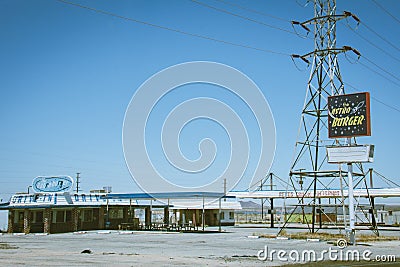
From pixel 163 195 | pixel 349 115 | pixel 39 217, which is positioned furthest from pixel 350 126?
pixel 39 217

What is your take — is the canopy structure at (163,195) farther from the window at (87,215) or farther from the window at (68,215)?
the window at (68,215)

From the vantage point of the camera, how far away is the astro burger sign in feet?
102

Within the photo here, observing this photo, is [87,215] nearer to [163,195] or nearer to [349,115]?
[163,195]

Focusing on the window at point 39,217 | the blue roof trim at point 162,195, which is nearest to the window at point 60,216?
the window at point 39,217

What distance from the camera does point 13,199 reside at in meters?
48.2

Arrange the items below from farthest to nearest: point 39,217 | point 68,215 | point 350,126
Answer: point 39,217 < point 68,215 < point 350,126

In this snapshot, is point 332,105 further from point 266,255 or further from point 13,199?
point 13,199

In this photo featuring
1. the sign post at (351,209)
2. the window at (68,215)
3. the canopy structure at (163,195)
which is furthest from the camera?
the window at (68,215)

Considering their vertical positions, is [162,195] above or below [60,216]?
above

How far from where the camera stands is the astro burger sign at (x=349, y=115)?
31234 millimetres

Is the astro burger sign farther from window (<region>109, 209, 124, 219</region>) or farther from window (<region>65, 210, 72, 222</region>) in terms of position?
window (<region>109, 209, 124, 219</region>)

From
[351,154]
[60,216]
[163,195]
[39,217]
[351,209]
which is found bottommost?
[39,217]

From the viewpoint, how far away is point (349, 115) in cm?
3180

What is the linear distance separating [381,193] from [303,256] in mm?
34416
